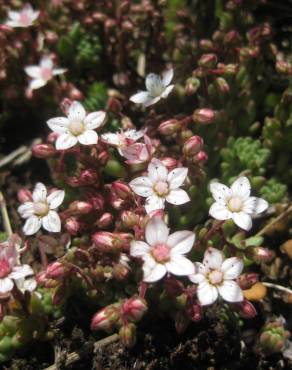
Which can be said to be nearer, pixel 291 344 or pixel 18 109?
pixel 291 344

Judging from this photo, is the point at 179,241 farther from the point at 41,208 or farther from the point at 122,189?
the point at 41,208

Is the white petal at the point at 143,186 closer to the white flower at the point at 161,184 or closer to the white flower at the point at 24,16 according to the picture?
the white flower at the point at 161,184

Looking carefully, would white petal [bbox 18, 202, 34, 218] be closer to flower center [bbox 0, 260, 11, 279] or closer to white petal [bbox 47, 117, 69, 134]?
flower center [bbox 0, 260, 11, 279]

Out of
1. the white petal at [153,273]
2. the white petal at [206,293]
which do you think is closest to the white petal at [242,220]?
the white petal at [206,293]

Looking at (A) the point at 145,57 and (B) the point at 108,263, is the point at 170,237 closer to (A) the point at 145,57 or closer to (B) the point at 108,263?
(B) the point at 108,263

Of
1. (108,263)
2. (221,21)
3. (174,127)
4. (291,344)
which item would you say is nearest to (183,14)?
(221,21)

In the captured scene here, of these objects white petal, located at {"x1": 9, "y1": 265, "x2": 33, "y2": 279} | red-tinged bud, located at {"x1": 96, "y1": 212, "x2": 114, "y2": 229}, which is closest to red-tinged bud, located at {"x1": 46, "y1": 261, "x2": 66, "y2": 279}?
white petal, located at {"x1": 9, "y1": 265, "x2": 33, "y2": 279}

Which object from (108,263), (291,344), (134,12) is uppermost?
(134,12)
